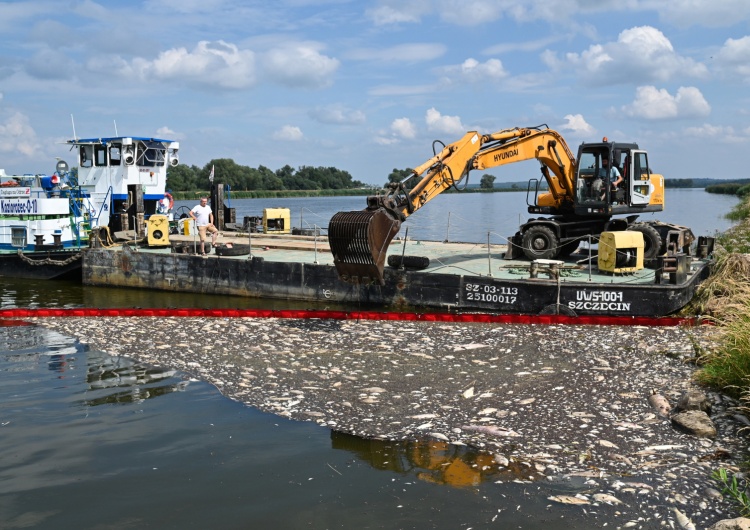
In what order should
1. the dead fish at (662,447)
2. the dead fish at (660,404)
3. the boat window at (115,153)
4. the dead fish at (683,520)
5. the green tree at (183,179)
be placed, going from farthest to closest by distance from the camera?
1. the green tree at (183,179)
2. the boat window at (115,153)
3. the dead fish at (660,404)
4. the dead fish at (662,447)
5. the dead fish at (683,520)

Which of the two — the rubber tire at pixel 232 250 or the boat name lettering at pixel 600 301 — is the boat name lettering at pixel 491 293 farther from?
the rubber tire at pixel 232 250

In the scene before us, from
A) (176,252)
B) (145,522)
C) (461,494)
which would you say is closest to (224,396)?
(145,522)

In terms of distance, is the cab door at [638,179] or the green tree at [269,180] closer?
the cab door at [638,179]

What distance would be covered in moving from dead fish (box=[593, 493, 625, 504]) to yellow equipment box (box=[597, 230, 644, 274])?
11573 millimetres

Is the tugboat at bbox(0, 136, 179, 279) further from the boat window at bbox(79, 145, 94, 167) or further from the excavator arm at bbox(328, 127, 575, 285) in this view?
the excavator arm at bbox(328, 127, 575, 285)

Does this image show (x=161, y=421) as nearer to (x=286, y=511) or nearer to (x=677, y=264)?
(x=286, y=511)

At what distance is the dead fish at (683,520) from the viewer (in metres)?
6.40

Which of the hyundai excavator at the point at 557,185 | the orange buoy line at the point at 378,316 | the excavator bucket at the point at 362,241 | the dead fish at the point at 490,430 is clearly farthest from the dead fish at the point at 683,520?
the hyundai excavator at the point at 557,185

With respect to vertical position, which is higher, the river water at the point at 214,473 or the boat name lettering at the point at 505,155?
the boat name lettering at the point at 505,155

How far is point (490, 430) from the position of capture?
8.84 m

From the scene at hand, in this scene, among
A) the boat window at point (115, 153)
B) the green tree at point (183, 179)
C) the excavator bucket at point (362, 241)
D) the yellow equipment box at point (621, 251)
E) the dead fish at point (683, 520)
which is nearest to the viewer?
the dead fish at point (683, 520)

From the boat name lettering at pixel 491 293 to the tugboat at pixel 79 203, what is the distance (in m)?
15.6

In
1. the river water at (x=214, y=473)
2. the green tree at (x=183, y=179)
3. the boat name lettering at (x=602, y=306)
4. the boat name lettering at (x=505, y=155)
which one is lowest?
the river water at (x=214, y=473)

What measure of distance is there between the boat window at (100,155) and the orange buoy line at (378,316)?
14.2 m
